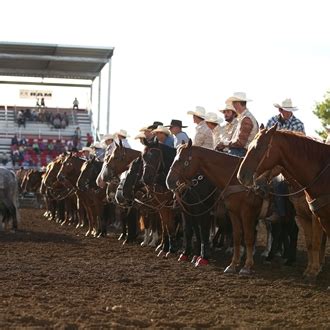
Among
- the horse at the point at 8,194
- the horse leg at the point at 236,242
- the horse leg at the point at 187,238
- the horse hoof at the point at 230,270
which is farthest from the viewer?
the horse at the point at 8,194

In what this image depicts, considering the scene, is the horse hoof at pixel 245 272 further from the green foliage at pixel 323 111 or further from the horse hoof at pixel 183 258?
the green foliage at pixel 323 111

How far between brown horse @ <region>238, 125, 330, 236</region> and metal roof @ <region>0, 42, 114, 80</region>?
139ft

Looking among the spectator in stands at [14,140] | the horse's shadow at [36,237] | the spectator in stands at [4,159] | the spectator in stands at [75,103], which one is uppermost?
the spectator in stands at [75,103]

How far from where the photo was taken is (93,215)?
69.2ft

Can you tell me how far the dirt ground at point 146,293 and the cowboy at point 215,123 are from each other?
214 centimetres

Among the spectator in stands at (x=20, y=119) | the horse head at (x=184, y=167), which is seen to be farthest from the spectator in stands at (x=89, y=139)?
the horse head at (x=184, y=167)

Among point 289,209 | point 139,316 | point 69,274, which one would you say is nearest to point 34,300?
point 139,316

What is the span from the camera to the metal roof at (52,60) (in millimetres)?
51544

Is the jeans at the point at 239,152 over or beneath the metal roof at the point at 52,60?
beneath

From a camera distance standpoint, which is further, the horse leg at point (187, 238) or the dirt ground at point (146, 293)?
the horse leg at point (187, 238)

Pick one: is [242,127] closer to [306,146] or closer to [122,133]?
[306,146]

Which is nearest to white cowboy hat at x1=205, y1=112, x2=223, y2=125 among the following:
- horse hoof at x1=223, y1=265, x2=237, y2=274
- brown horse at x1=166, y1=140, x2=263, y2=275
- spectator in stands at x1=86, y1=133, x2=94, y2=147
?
brown horse at x1=166, y1=140, x2=263, y2=275

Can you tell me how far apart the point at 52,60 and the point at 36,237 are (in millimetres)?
34175

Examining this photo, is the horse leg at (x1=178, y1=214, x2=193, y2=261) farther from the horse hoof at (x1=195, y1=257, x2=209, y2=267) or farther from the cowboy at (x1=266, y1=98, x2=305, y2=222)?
the cowboy at (x1=266, y1=98, x2=305, y2=222)
